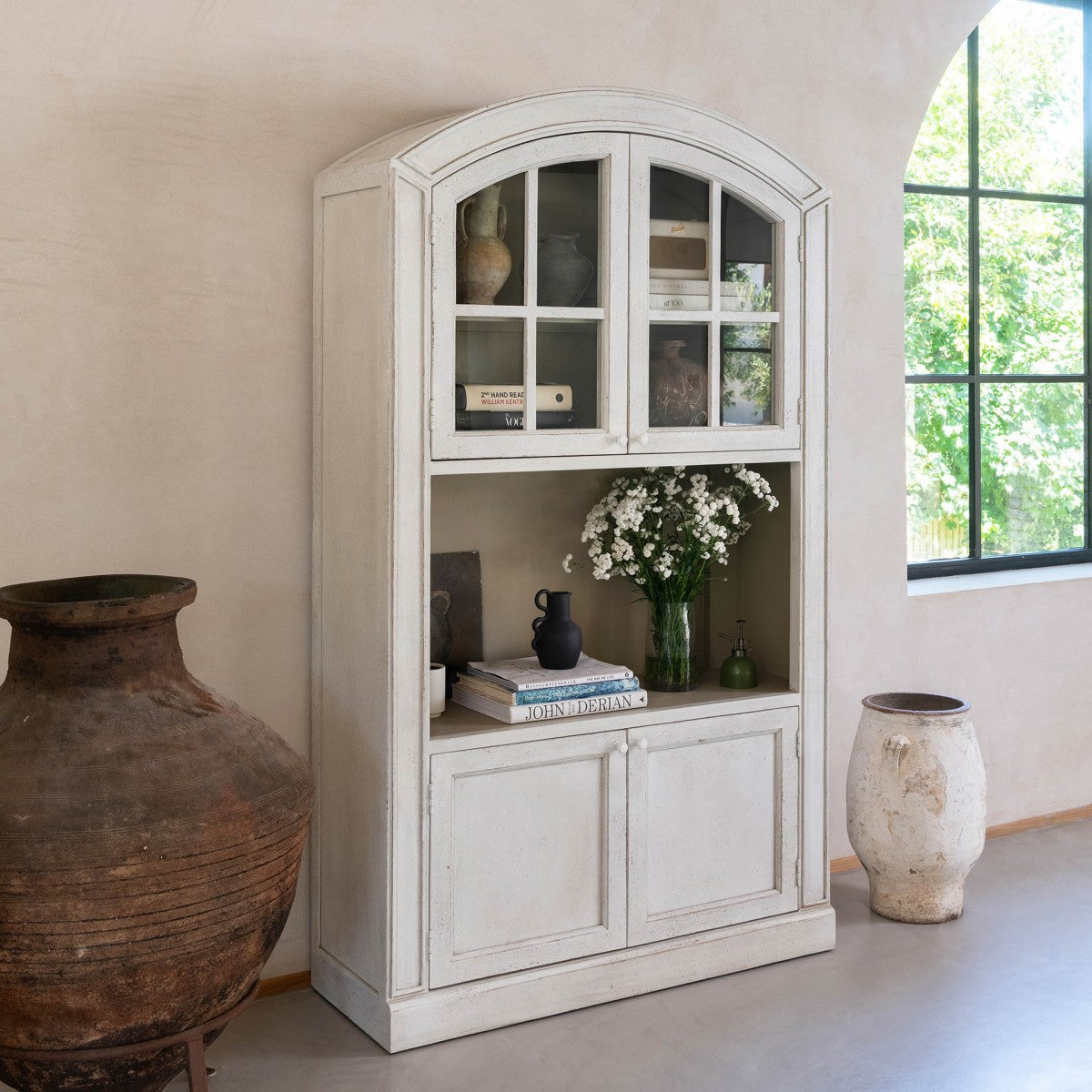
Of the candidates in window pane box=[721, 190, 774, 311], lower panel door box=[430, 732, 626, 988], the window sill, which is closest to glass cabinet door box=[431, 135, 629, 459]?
window pane box=[721, 190, 774, 311]

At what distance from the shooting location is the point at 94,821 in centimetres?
233

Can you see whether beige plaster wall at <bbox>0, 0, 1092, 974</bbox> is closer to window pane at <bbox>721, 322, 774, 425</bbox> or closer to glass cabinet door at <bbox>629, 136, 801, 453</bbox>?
glass cabinet door at <bbox>629, 136, 801, 453</bbox>

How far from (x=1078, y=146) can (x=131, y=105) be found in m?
3.47

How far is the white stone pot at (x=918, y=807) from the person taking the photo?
369 cm

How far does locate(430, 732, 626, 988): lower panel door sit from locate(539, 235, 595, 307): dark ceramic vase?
3.44 feet

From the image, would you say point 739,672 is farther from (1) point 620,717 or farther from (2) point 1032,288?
(2) point 1032,288

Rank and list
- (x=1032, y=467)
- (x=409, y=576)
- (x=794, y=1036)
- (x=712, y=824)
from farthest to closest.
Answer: (x=1032, y=467)
(x=712, y=824)
(x=794, y=1036)
(x=409, y=576)

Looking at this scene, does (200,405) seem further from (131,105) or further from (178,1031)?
(178,1031)

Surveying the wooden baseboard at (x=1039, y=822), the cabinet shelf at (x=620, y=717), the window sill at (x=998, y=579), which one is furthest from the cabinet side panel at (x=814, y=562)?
the window sill at (x=998, y=579)

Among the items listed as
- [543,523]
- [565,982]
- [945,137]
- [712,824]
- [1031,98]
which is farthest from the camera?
[1031,98]

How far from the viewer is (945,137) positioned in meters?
4.57

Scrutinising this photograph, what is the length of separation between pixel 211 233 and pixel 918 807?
2402 millimetres

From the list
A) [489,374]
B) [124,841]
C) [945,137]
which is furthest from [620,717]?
[945,137]

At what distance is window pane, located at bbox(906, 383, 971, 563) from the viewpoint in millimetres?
4605
